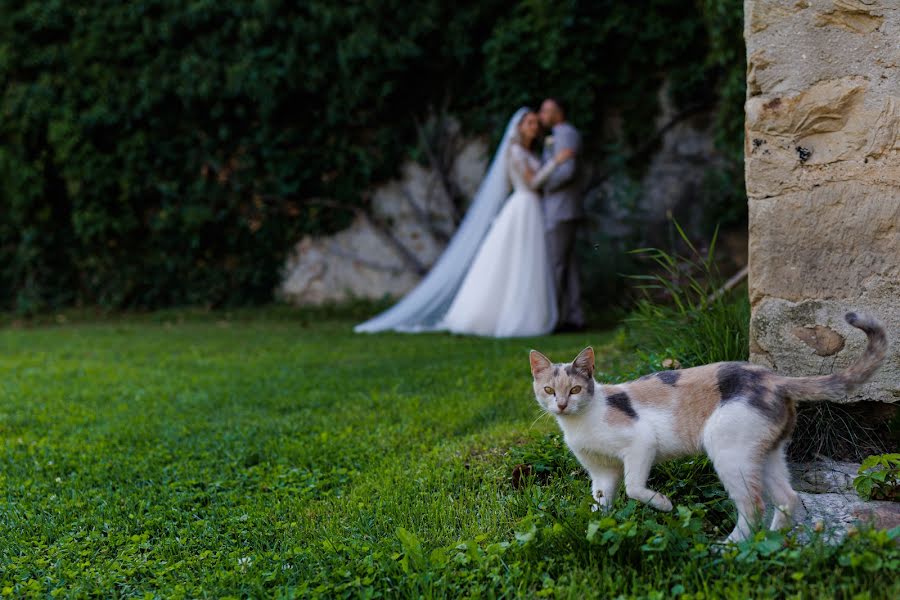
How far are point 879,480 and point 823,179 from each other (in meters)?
1.19

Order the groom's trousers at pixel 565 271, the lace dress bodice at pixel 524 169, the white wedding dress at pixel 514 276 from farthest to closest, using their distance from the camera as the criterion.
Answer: the lace dress bodice at pixel 524 169, the groom's trousers at pixel 565 271, the white wedding dress at pixel 514 276

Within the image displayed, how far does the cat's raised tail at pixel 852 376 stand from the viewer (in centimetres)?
257

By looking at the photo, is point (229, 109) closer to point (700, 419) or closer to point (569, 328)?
point (569, 328)

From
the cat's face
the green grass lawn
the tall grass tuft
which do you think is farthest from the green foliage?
the tall grass tuft

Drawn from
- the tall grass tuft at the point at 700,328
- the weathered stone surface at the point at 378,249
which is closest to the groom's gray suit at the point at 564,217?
the weathered stone surface at the point at 378,249

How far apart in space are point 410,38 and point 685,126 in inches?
138

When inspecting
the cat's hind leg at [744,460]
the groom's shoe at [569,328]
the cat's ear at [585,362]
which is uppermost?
the cat's ear at [585,362]

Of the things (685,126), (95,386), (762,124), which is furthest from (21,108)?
(762,124)

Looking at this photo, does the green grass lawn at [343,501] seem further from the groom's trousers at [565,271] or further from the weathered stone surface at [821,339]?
the groom's trousers at [565,271]

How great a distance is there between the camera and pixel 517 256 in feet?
29.4

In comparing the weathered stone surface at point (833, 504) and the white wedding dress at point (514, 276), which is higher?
the white wedding dress at point (514, 276)

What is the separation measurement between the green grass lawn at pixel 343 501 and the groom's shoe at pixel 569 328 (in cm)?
221

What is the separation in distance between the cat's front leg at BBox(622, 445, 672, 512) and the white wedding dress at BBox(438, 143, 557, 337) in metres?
5.58

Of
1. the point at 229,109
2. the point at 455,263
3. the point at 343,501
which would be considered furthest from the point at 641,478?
the point at 229,109
